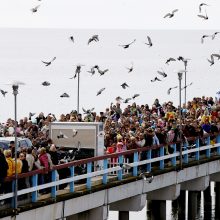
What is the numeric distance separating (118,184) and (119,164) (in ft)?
2.19

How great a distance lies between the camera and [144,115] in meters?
36.6

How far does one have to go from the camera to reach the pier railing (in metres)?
22.7

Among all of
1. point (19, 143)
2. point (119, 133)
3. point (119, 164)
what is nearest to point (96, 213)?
point (119, 164)

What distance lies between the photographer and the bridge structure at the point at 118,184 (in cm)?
2270

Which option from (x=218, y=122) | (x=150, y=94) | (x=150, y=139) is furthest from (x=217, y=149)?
(x=150, y=94)

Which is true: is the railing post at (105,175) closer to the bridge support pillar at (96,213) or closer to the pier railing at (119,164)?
the pier railing at (119,164)

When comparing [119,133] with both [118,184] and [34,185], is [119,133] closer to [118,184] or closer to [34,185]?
[118,184]

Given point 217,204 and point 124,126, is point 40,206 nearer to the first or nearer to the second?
point 124,126

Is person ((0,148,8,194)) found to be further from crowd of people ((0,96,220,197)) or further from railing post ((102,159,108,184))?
railing post ((102,159,108,184))

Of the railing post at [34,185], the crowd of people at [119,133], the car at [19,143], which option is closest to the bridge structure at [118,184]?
the railing post at [34,185]

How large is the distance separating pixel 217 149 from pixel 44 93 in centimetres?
10996

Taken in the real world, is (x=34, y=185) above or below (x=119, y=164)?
below

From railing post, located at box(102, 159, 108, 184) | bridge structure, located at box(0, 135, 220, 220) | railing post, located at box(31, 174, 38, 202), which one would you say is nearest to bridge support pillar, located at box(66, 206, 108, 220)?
bridge structure, located at box(0, 135, 220, 220)

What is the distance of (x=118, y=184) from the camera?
87.6ft
